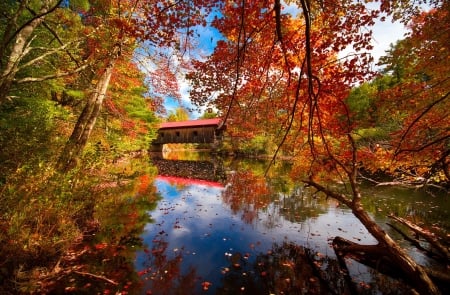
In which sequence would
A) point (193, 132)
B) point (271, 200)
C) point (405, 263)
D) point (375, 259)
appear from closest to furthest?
point (405, 263) → point (375, 259) → point (271, 200) → point (193, 132)

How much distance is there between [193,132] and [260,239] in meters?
32.2

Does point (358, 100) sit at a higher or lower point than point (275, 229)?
higher

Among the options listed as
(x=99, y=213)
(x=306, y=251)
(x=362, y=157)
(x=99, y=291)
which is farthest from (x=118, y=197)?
(x=362, y=157)

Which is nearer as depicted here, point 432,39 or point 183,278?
point 183,278

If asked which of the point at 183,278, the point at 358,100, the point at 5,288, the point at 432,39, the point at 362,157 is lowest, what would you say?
the point at 183,278

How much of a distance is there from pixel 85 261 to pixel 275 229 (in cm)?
597

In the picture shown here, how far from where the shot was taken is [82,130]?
8492mm

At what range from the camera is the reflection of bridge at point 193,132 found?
37.3m

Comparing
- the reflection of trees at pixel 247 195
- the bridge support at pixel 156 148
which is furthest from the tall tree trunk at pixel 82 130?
the bridge support at pixel 156 148

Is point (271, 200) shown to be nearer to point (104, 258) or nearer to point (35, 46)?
point (104, 258)

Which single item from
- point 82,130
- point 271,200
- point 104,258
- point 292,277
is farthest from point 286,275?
point 82,130

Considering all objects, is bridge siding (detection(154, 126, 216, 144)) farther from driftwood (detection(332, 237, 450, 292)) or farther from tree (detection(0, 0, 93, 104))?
driftwood (detection(332, 237, 450, 292))

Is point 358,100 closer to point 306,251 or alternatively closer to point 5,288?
point 306,251

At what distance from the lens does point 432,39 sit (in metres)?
7.92
